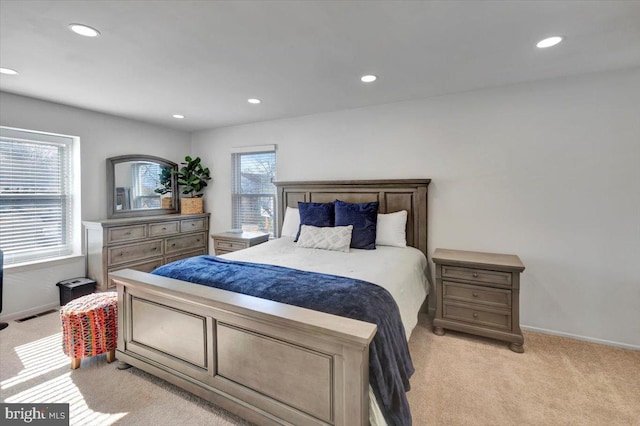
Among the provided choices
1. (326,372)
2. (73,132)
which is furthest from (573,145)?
(73,132)

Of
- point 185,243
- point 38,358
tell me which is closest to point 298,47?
point 38,358

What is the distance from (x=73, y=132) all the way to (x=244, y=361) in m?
3.71

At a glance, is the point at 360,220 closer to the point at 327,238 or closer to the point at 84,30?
the point at 327,238

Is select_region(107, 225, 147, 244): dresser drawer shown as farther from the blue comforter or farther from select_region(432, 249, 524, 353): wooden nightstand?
select_region(432, 249, 524, 353): wooden nightstand

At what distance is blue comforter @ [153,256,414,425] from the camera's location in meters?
1.39

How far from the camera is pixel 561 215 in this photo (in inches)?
105

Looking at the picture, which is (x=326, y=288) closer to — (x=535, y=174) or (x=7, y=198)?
(x=535, y=174)

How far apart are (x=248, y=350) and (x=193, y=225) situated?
11.6 ft

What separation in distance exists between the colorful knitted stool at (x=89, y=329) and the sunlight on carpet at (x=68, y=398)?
181 millimetres

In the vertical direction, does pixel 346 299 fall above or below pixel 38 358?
above

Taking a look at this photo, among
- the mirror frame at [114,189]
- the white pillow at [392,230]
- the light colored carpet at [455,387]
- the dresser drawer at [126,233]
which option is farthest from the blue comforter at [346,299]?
the mirror frame at [114,189]

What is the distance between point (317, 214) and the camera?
3.38 meters

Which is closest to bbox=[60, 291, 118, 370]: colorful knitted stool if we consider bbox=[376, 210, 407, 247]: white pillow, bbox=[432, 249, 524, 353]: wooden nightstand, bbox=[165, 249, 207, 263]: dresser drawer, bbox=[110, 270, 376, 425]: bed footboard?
bbox=[110, 270, 376, 425]: bed footboard

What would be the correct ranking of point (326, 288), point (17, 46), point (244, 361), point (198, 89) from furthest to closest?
point (198, 89) < point (17, 46) < point (326, 288) < point (244, 361)
